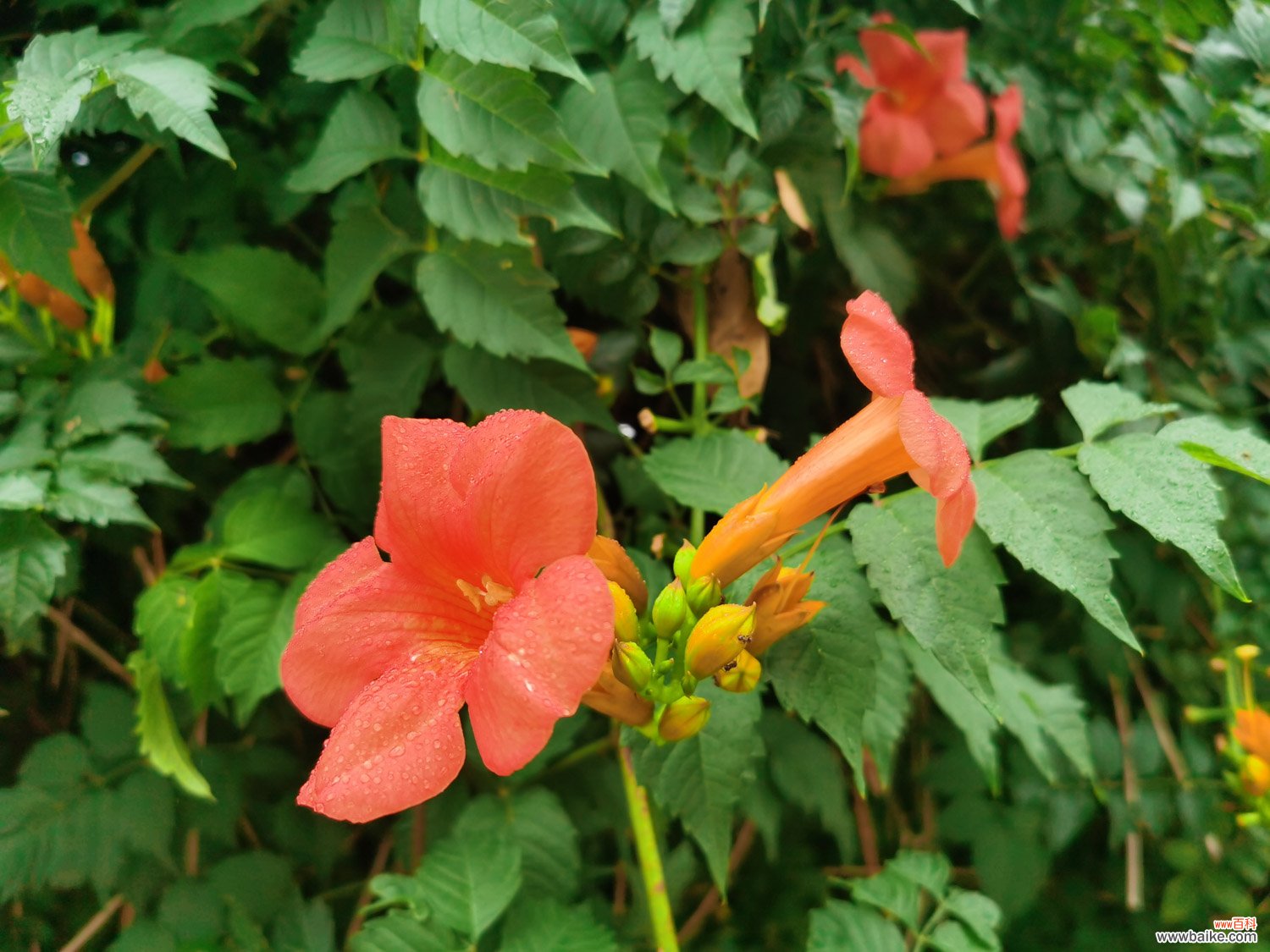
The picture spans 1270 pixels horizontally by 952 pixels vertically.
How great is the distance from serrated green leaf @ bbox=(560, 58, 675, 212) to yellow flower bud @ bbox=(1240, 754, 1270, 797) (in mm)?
1330

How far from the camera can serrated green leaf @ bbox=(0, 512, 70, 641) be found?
0.92 meters

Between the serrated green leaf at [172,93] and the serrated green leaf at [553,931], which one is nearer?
the serrated green leaf at [172,93]

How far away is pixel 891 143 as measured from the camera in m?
1.33

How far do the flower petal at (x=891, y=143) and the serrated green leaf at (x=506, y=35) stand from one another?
2.16 feet

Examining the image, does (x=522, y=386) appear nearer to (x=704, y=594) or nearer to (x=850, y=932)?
(x=704, y=594)

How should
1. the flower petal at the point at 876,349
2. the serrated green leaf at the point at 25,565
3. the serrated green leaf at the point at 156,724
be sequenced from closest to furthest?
1. the flower petal at the point at 876,349
2. the serrated green leaf at the point at 25,565
3. the serrated green leaf at the point at 156,724

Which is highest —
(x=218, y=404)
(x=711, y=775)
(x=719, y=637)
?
(x=719, y=637)

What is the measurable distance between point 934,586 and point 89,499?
0.93 m

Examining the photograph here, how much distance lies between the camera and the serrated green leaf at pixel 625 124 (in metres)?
1.01

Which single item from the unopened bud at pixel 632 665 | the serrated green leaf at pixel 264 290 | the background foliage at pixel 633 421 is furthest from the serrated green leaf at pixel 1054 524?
the serrated green leaf at pixel 264 290

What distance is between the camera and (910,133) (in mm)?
1332

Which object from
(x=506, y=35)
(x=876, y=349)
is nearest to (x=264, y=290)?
(x=506, y=35)

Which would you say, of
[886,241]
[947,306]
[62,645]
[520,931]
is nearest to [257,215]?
[62,645]

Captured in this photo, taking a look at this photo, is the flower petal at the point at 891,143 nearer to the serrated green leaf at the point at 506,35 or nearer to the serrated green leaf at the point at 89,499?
the serrated green leaf at the point at 506,35
